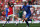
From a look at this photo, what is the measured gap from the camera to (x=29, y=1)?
8.29 m

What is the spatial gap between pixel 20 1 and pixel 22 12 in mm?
787

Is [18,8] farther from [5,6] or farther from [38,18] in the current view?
[38,18]

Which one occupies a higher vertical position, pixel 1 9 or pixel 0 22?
pixel 1 9

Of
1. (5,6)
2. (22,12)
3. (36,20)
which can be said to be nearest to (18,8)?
(22,12)

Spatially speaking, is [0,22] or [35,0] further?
[35,0]

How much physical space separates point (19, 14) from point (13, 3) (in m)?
0.86

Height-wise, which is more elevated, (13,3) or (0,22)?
(13,3)

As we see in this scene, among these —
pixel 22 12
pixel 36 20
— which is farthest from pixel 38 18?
pixel 22 12

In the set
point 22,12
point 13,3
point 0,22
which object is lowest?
point 0,22

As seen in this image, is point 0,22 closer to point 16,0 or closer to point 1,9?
point 1,9

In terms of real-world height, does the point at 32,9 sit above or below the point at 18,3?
below

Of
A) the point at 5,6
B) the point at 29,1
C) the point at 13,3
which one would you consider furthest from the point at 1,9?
the point at 29,1

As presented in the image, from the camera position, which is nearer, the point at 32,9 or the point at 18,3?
the point at 32,9

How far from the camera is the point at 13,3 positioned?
27.0 ft
